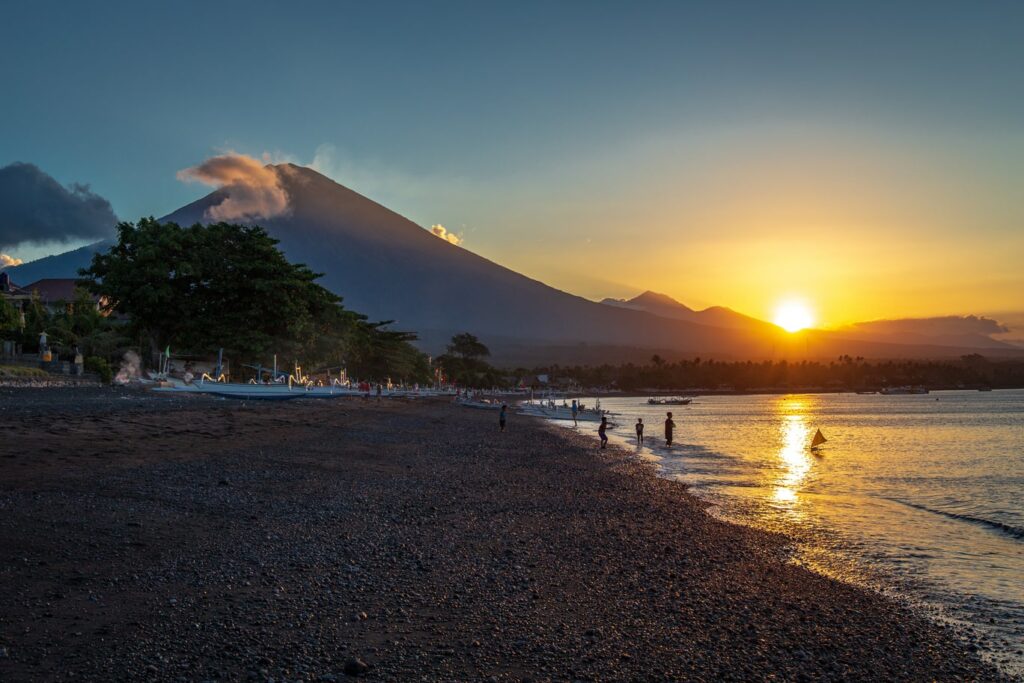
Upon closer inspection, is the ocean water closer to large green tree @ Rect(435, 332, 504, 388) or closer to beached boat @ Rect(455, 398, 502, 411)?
beached boat @ Rect(455, 398, 502, 411)

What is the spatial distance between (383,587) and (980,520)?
13.6 meters

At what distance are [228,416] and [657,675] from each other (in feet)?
67.9

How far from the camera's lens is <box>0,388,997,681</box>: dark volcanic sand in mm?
5398

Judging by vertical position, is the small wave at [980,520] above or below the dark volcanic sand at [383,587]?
below

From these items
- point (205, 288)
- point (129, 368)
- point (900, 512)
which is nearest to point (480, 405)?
point (205, 288)

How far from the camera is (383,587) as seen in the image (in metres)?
7.21

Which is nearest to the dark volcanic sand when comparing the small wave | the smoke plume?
the small wave

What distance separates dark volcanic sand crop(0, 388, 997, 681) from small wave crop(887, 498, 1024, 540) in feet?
19.0

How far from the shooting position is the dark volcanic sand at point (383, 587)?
5398mm

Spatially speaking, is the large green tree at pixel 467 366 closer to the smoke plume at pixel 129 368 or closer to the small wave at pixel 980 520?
the smoke plume at pixel 129 368

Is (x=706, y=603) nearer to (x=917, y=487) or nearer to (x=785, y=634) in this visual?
(x=785, y=634)

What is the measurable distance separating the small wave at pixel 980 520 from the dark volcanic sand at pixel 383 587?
5.79 meters

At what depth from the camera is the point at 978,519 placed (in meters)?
14.5

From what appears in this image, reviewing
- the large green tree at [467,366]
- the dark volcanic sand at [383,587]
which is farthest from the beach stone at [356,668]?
the large green tree at [467,366]
